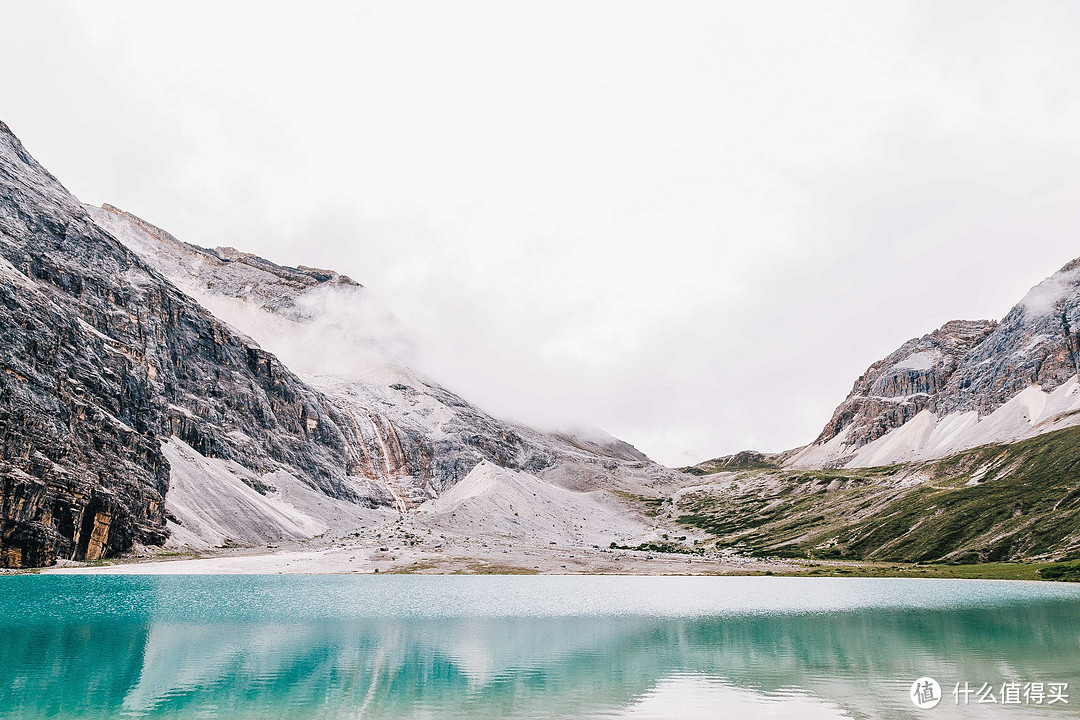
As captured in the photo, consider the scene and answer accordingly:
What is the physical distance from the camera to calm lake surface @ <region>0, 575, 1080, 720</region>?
29609mm

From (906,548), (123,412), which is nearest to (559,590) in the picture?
(123,412)

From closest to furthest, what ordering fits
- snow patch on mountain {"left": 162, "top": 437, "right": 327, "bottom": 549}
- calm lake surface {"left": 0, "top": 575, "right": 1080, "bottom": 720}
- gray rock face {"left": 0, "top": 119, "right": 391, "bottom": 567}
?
calm lake surface {"left": 0, "top": 575, "right": 1080, "bottom": 720}
gray rock face {"left": 0, "top": 119, "right": 391, "bottom": 567}
snow patch on mountain {"left": 162, "top": 437, "right": 327, "bottom": 549}

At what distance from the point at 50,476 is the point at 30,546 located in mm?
11072

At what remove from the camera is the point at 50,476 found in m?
108

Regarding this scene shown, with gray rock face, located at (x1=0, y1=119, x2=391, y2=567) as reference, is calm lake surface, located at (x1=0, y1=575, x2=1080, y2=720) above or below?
below

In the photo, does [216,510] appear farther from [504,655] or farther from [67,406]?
[504,655]

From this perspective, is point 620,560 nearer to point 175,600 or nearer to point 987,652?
point 175,600

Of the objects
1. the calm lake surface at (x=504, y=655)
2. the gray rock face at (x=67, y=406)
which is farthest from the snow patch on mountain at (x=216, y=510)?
the calm lake surface at (x=504, y=655)

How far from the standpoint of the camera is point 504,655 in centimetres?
4156

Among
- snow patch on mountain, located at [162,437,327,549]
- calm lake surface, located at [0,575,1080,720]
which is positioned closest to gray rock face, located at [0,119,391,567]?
A: snow patch on mountain, located at [162,437,327,549]

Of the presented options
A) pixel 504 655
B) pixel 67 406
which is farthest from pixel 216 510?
pixel 504 655

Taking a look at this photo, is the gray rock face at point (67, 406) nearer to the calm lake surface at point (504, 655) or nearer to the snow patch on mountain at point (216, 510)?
the snow patch on mountain at point (216, 510)

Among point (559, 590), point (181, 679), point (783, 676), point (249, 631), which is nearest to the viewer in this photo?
point (181, 679)

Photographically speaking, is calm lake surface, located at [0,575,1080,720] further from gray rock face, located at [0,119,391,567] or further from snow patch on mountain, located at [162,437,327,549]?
snow patch on mountain, located at [162,437,327,549]
